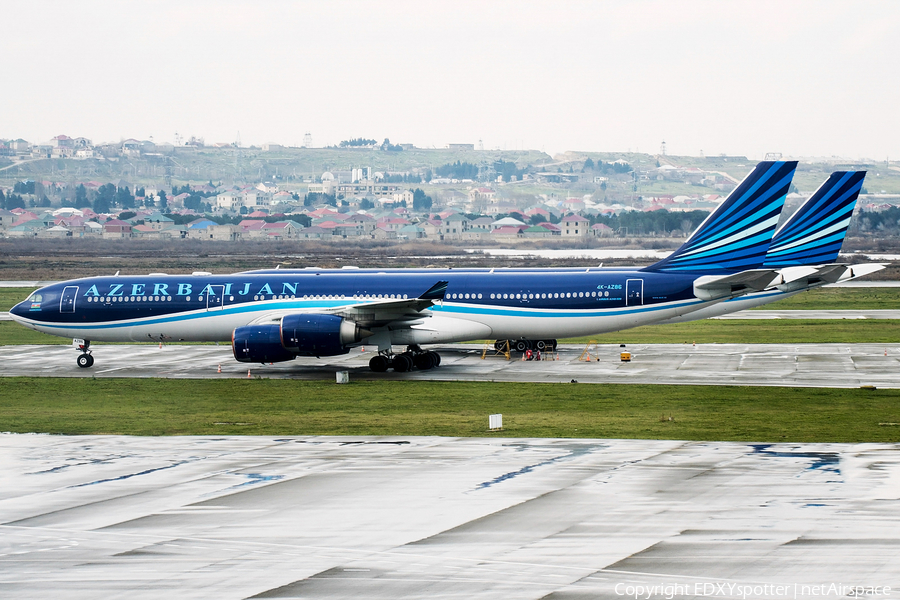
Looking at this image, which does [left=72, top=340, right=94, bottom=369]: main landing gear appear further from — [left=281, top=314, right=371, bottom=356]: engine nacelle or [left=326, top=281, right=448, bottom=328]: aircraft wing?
[left=326, top=281, right=448, bottom=328]: aircraft wing

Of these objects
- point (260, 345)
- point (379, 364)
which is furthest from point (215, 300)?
point (379, 364)

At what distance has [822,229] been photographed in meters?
47.3

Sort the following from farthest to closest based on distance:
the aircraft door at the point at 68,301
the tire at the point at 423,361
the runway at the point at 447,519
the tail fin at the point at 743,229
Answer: the aircraft door at the point at 68,301 → the tail fin at the point at 743,229 → the tire at the point at 423,361 → the runway at the point at 447,519

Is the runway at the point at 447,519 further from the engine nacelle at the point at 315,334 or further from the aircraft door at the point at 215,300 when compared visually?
the aircraft door at the point at 215,300

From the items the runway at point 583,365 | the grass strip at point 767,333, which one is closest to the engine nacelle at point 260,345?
the runway at point 583,365

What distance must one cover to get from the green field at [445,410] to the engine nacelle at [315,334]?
150 cm

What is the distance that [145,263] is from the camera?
443 feet

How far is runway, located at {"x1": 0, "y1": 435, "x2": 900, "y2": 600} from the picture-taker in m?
14.9

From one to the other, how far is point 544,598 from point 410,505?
592cm

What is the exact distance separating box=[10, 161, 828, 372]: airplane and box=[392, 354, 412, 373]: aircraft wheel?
43 mm

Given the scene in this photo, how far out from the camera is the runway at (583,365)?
39438 millimetres

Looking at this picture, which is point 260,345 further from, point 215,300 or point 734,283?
point 734,283

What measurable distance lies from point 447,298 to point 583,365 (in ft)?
22.1

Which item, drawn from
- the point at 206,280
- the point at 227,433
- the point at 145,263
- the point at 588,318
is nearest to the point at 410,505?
the point at 227,433
